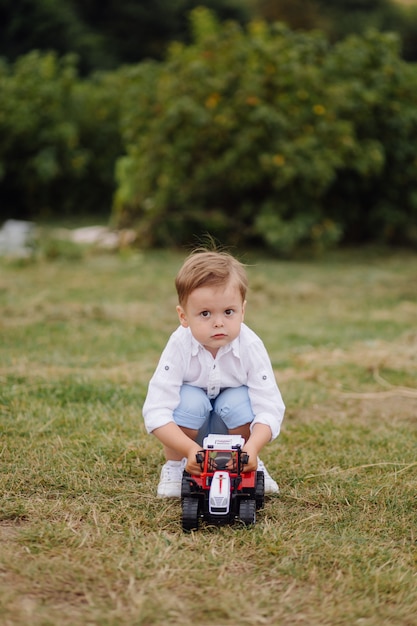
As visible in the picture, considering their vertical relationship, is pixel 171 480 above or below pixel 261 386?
below

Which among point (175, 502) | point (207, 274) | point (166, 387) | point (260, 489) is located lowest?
point (175, 502)

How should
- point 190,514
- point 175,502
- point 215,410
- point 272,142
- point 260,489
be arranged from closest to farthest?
point 190,514 → point 260,489 → point 175,502 → point 215,410 → point 272,142

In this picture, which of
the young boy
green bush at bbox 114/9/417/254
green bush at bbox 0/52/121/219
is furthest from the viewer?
green bush at bbox 0/52/121/219

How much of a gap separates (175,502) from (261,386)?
1.63 feet

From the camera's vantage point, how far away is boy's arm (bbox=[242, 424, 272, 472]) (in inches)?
105

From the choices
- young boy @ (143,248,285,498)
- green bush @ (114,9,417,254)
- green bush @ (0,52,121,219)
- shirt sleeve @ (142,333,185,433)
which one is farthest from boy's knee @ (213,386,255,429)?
green bush @ (0,52,121,219)

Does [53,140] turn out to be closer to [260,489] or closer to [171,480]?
[171,480]

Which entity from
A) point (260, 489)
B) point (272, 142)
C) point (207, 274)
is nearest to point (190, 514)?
point (260, 489)

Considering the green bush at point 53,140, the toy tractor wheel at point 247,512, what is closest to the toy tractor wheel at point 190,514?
the toy tractor wheel at point 247,512

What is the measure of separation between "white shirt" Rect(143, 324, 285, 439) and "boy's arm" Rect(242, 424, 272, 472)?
28 mm

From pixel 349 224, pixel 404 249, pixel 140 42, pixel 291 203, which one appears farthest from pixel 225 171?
pixel 140 42

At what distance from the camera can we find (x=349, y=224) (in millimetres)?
10828

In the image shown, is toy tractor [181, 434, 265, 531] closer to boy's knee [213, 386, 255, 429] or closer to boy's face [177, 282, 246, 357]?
boy's knee [213, 386, 255, 429]

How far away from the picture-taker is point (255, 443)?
8.96 feet
